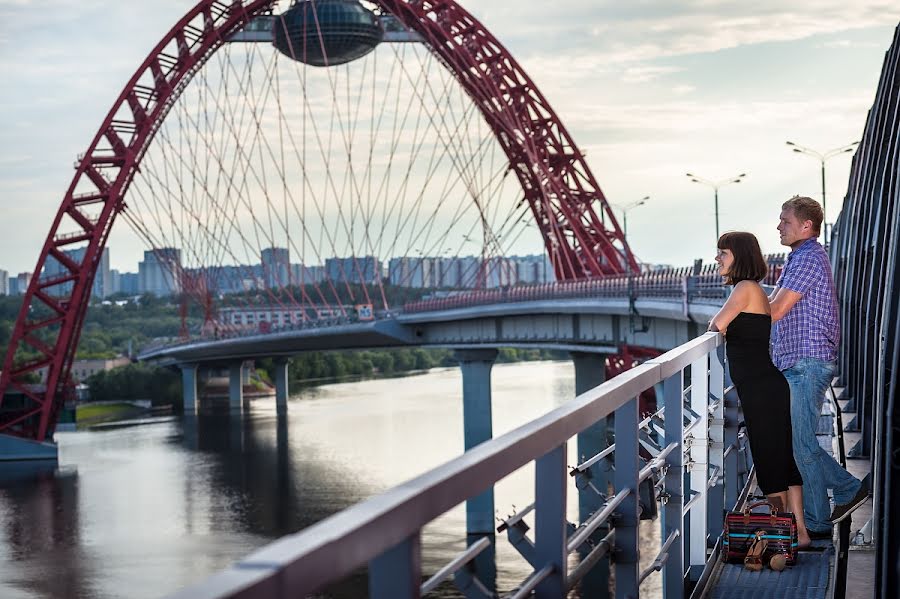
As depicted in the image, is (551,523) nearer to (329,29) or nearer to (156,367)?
(329,29)

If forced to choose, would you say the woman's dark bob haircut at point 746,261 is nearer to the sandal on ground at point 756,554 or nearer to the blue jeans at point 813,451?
the blue jeans at point 813,451

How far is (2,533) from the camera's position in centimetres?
4088

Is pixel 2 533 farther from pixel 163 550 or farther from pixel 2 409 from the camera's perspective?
pixel 2 409

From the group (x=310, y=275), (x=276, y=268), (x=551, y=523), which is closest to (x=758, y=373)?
(x=551, y=523)

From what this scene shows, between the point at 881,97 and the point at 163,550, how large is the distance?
2673 centimetres

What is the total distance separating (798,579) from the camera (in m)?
6.13

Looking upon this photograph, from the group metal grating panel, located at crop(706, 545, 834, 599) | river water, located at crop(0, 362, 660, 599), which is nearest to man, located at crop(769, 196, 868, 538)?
metal grating panel, located at crop(706, 545, 834, 599)

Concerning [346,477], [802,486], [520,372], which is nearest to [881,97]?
[802,486]

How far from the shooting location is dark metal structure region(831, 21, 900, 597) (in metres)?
5.18

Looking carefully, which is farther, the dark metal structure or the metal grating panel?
the metal grating panel

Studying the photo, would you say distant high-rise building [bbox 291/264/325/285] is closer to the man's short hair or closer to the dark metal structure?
the dark metal structure

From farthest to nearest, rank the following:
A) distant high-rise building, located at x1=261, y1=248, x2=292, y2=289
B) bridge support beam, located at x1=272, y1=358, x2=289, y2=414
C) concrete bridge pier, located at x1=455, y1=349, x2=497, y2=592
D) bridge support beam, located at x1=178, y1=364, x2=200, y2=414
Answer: bridge support beam, located at x1=178, y1=364, x2=200, y2=414
bridge support beam, located at x1=272, y1=358, x2=289, y2=414
distant high-rise building, located at x1=261, y1=248, x2=292, y2=289
concrete bridge pier, located at x1=455, y1=349, x2=497, y2=592

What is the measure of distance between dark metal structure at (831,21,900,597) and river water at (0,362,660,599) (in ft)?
16.1

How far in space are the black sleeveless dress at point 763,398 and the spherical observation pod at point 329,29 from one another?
194ft
